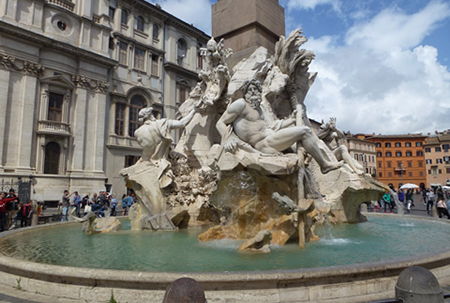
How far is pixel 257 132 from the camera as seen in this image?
5.80m

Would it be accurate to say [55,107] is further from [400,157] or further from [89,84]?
[400,157]

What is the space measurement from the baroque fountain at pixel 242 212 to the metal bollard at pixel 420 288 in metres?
0.82

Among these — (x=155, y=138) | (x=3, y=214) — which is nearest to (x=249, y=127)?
(x=155, y=138)

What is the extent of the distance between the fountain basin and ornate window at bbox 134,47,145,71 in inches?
1093

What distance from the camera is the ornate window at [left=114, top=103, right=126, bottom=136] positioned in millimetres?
26906

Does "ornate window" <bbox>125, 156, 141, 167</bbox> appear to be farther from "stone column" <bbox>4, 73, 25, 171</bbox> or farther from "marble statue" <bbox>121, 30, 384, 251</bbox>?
"marble statue" <bbox>121, 30, 384, 251</bbox>

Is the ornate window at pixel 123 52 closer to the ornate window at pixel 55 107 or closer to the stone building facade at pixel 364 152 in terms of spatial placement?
the ornate window at pixel 55 107

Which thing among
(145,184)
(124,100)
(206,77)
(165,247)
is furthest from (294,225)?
(124,100)

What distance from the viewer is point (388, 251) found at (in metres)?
4.56

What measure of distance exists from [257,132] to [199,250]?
2.32 m

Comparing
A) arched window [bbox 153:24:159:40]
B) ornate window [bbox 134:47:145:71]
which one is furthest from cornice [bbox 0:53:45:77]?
arched window [bbox 153:24:159:40]

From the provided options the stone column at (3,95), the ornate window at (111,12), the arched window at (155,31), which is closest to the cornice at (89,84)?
the stone column at (3,95)

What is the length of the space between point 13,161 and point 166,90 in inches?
571

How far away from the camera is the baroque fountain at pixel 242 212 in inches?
114
